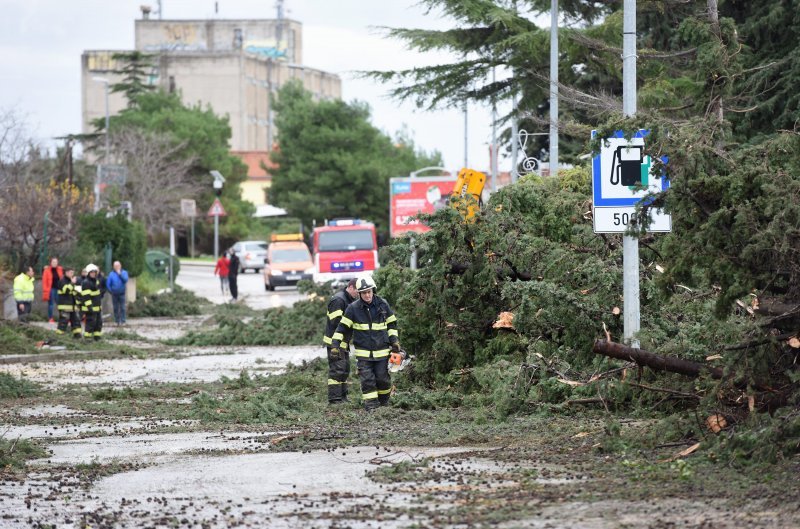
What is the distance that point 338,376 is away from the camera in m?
15.6

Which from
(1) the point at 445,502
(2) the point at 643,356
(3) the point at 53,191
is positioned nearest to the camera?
(1) the point at 445,502

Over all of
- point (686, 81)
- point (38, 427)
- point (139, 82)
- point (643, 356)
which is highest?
point (139, 82)

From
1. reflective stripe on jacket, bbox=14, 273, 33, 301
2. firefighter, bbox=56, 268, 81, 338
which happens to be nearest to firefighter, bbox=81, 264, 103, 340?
firefighter, bbox=56, 268, 81, 338

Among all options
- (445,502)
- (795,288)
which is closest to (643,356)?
(795,288)

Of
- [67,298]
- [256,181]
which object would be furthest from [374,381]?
[256,181]

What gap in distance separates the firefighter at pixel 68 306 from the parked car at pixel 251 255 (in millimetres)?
43184

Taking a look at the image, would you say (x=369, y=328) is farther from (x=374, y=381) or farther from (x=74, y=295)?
(x=74, y=295)

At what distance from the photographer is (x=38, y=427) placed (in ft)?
46.8

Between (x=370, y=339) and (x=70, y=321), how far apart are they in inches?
626

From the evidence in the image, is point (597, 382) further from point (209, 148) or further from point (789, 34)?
point (209, 148)

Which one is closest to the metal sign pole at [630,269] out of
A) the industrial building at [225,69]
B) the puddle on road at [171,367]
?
the puddle on road at [171,367]

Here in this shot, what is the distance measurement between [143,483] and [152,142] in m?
62.3

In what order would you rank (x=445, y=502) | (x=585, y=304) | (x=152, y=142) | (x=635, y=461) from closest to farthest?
(x=445, y=502), (x=635, y=461), (x=585, y=304), (x=152, y=142)

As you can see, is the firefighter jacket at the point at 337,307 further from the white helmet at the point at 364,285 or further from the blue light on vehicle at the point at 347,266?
the blue light on vehicle at the point at 347,266
